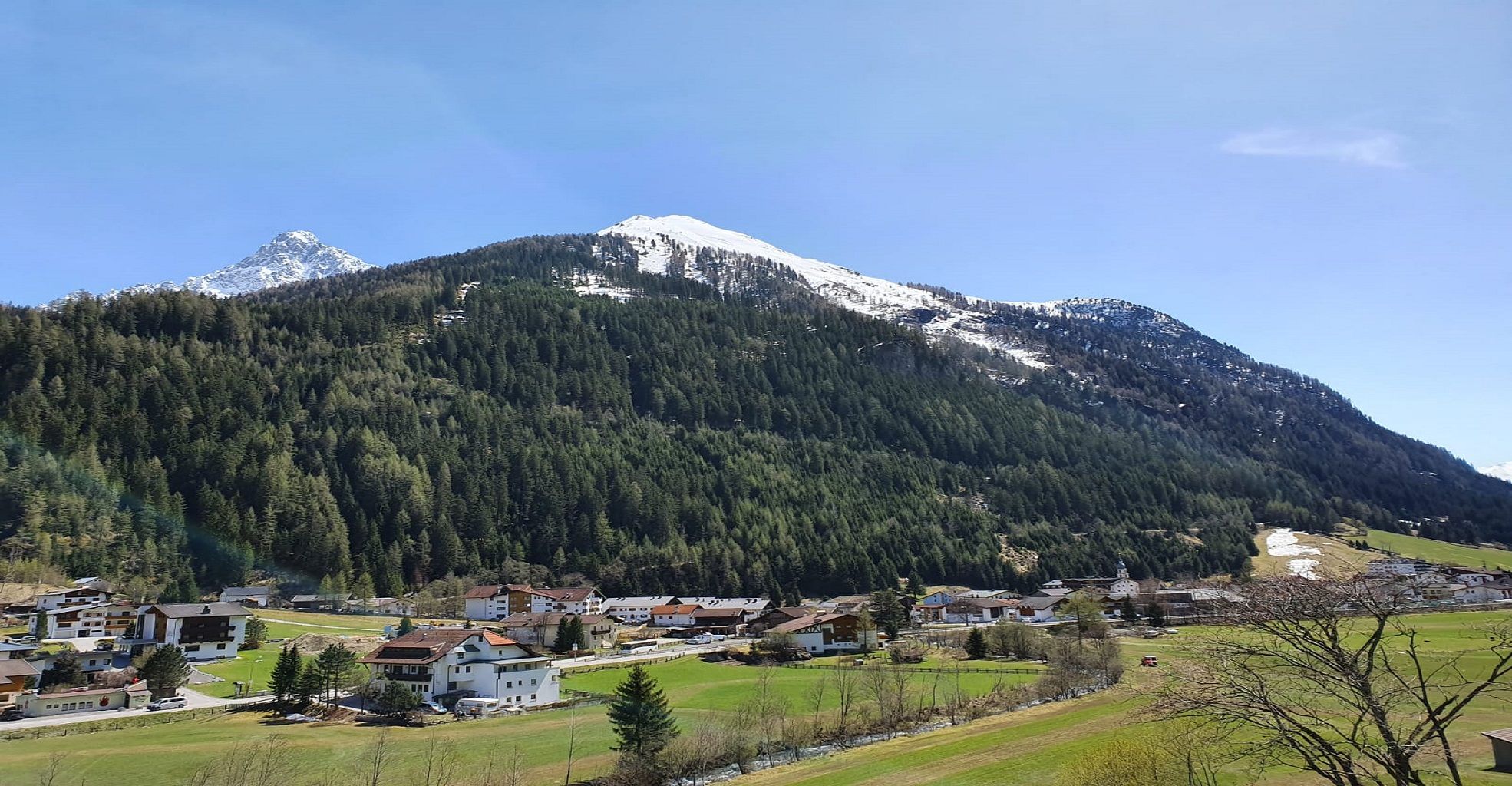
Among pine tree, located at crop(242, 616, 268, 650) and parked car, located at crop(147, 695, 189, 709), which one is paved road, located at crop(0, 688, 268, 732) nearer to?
parked car, located at crop(147, 695, 189, 709)

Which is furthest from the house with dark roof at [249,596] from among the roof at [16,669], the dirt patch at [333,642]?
the roof at [16,669]

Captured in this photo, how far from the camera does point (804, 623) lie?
88.7m

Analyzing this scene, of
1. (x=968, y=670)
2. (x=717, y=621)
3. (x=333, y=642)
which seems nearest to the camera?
(x=968, y=670)

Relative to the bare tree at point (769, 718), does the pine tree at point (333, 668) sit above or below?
above

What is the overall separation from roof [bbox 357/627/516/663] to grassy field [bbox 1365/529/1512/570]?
16252cm

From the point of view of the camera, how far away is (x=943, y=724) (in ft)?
159

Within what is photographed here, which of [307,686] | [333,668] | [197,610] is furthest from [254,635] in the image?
[307,686]

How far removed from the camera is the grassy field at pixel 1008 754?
32.3m

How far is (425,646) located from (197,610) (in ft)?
108

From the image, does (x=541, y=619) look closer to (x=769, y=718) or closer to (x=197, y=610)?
(x=197, y=610)

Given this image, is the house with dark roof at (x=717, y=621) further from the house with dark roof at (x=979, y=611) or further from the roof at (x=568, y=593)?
the house with dark roof at (x=979, y=611)

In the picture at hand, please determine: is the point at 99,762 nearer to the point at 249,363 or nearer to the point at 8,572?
the point at 8,572

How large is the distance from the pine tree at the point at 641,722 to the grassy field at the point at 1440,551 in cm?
16106

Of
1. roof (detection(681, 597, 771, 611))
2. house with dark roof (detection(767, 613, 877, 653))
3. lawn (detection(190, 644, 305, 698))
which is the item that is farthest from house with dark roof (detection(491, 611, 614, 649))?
roof (detection(681, 597, 771, 611))
